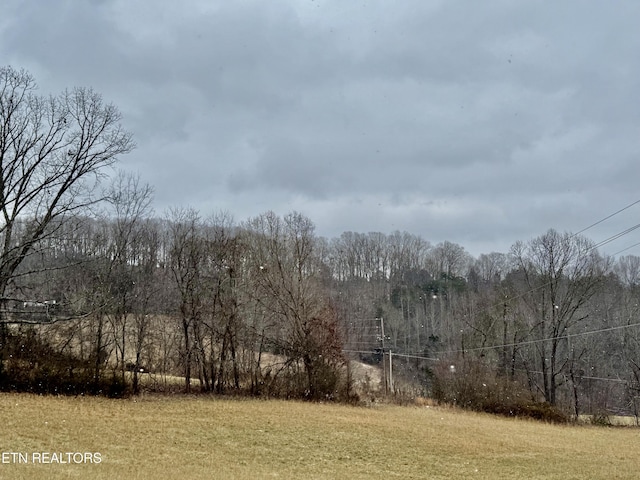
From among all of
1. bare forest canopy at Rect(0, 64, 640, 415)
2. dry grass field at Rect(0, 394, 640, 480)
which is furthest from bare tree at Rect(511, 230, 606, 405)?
dry grass field at Rect(0, 394, 640, 480)

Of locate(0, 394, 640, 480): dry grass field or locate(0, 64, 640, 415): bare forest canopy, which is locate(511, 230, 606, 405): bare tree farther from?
locate(0, 394, 640, 480): dry grass field

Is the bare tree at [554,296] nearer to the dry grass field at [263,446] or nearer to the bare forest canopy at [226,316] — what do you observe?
the bare forest canopy at [226,316]

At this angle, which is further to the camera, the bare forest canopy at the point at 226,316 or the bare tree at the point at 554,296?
the bare tree at the point at 554,296

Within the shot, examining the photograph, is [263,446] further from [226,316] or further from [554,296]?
[554,296]

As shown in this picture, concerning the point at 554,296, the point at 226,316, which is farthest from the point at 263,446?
the point at 554,296

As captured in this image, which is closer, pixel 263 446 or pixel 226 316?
pixel 263 446

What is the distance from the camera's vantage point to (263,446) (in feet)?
43.7

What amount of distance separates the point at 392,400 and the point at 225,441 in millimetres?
16804

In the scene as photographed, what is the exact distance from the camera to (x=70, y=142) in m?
21.5

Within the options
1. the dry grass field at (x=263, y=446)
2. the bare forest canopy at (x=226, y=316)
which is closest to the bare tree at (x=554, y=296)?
the bare forest canopy at (x=226, y=316)

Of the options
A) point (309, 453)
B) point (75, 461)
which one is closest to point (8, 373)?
point (75, 461)

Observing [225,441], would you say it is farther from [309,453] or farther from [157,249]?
[157,249]

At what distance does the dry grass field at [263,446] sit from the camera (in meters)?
10.4

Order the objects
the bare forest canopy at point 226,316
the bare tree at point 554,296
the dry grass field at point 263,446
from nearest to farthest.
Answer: the dry grass field at point 263,446 → the bare forest canopy at point 226,316 → the bare tree at point 554,296
